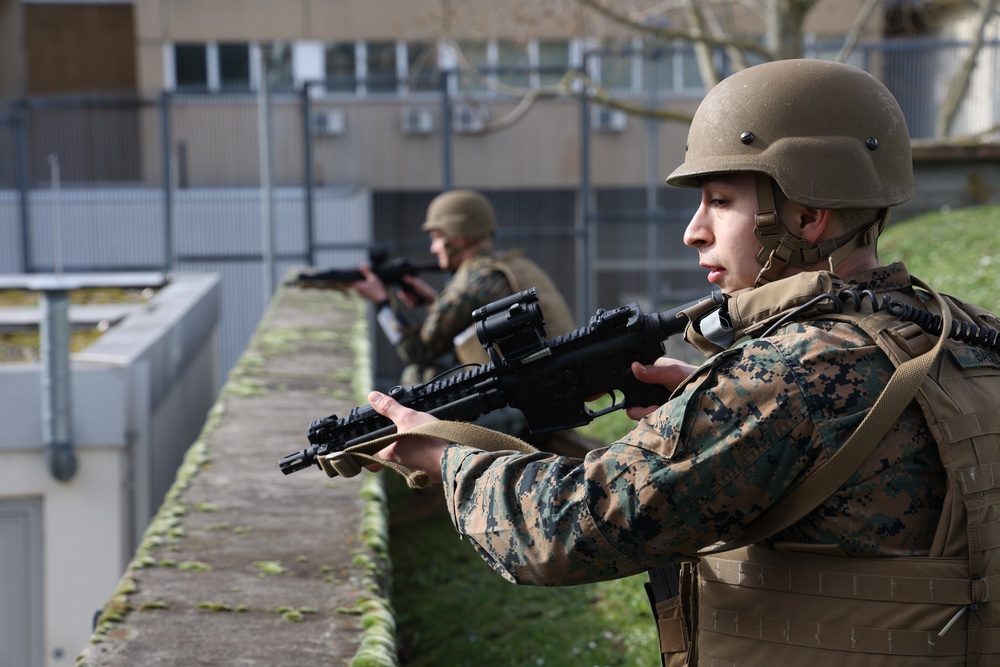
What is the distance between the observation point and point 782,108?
89.0 inches

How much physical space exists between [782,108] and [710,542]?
0.86m

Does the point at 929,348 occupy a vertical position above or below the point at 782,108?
below

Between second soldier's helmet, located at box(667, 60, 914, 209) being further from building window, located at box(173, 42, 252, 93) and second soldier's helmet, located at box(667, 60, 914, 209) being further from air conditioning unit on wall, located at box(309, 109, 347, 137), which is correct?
building window, located at box(173, 42, 252, 93)

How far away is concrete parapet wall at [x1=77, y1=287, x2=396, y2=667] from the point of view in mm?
3223

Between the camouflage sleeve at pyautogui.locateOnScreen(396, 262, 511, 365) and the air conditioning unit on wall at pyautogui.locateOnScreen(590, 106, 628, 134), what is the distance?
6.86 meters

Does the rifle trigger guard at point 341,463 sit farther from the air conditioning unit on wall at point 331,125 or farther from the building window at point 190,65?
the building window at point 190,65

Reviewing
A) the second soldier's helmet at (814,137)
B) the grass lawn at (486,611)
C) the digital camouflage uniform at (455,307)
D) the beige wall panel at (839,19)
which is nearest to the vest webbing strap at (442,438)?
the second soldier's helmet at (814,137)

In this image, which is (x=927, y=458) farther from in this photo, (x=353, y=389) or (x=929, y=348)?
(x=353, y=389)

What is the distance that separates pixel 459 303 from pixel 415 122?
22.5ft

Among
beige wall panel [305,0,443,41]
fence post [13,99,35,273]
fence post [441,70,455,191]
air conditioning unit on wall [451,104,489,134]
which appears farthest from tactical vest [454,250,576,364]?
beige wall panel [305,0,443,41]

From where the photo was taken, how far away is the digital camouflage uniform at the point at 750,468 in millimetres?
1952

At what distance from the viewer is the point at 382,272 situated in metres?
7.96

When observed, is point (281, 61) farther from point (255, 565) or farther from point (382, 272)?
point (255, 565)

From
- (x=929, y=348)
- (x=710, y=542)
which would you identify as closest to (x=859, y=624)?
(x=710, y=542)
